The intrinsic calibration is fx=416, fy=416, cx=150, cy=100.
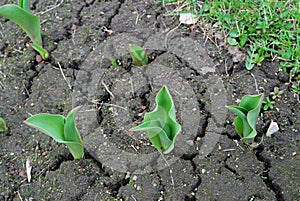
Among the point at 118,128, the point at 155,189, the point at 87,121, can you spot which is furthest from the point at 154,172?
the point at 87,121

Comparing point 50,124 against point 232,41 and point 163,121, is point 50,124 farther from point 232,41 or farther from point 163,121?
point 232,41

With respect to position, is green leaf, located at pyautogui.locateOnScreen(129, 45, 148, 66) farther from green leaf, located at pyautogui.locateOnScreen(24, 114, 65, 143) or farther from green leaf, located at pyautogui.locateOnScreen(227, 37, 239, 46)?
green leaf, located at pyautogui.locateOnScreen(24, 114, 65, 143)

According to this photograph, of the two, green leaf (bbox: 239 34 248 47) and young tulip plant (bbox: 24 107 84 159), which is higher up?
young tulip plant (bbox: 24 107 84 159)

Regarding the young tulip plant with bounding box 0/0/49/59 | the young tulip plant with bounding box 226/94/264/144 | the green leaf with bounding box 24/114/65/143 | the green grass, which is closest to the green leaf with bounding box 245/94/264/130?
the young tulip plant with bounding box 226/94/264/144

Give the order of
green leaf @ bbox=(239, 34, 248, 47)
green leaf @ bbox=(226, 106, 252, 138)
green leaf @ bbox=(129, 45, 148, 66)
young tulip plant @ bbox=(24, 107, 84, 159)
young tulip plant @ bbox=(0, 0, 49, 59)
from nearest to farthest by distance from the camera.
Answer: young tulip plant @ bbox=(24, 107, 84, 159)
green leaf @ bbox=(226, 106, 252, 138)
young tulip plant @ bbox=(0, 0, 49, 59)
green leaf @ bbox=(129, 45, 148, 66)
green leaf @ bbox=(239, 34, 248, 47)

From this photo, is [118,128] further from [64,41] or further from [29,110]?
[64,41]
